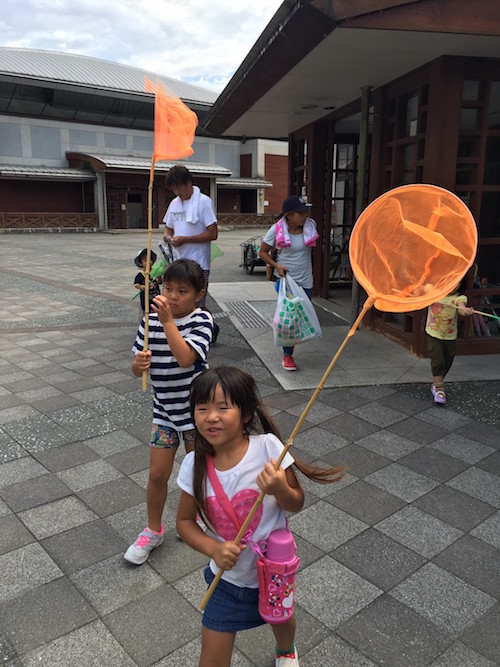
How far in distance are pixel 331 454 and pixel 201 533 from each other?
2135 millimetres

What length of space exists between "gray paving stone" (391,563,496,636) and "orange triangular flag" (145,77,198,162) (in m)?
2.26

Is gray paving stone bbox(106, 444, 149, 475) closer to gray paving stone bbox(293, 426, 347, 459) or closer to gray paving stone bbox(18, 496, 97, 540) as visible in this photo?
gray paving stone bbox(18, 496, 97, 540)

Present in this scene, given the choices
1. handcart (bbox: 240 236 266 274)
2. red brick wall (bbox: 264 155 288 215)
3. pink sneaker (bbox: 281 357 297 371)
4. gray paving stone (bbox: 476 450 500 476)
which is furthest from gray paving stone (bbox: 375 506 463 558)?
red brick wall (bbox: 264 155 288 215)

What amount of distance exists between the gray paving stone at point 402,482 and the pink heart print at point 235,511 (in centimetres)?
176

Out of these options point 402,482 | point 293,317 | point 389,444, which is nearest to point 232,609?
point 402,482

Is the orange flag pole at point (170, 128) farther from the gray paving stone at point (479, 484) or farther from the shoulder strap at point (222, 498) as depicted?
the gray paving stone at point (479, 484)

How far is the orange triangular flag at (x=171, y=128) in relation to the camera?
101 inches

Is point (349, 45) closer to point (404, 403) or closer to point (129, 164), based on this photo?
point (404, 403)

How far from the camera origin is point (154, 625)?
226 centimetres

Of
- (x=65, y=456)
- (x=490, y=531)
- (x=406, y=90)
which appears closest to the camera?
(x=490, y=531)

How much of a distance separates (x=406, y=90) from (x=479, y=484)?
4523 mm

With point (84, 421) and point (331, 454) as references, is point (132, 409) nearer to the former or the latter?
point (84, 421)

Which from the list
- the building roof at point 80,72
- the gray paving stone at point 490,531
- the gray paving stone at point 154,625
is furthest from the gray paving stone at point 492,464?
the building roof at point 80,72

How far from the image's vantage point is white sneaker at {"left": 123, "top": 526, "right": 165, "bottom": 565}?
2.63m
